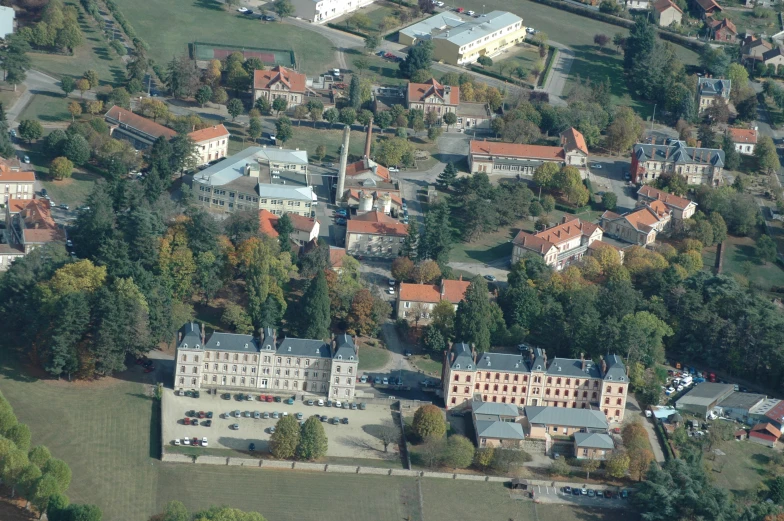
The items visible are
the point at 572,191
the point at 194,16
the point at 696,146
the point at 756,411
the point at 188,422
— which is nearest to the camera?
the point at 188,422

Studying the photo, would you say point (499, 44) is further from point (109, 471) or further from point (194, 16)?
point (109, 471)

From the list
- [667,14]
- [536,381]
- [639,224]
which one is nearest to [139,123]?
[639,224]

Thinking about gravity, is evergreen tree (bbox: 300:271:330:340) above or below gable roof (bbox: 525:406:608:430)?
above

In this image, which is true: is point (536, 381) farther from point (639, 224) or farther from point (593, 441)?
point (639, 224)

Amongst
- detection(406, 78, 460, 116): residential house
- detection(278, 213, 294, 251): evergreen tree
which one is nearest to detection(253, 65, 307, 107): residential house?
detection(406, 78, 460, 116): residential house

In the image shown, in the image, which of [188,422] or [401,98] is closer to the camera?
[188,422]

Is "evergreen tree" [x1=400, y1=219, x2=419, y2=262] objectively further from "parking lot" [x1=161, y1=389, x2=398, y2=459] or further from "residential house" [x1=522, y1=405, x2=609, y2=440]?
"residential house" [x1=522, y1=405, x2=609, y2=440]

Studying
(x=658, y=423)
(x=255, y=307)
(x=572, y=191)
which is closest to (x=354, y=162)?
(x=572, y=191)

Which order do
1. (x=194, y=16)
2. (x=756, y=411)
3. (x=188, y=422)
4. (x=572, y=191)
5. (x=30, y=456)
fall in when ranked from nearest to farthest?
(x=30, y=456) → (x=188, y=422) → (x=756, y=411) → (x=572, y=191) → (x=194, y=16)
